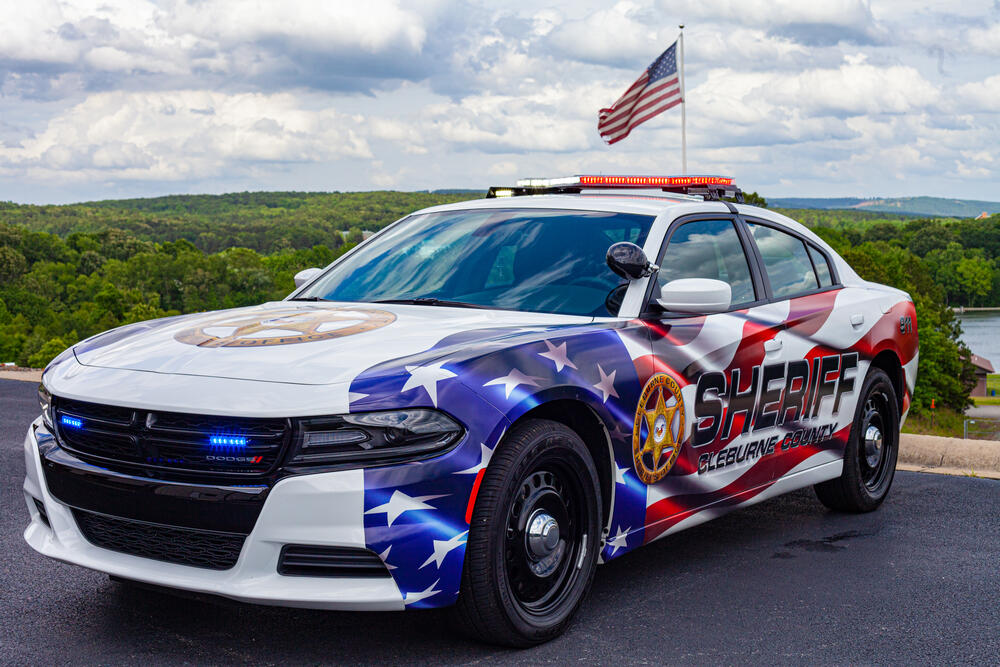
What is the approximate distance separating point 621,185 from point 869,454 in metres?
2.01

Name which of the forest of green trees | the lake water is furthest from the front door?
the lake water

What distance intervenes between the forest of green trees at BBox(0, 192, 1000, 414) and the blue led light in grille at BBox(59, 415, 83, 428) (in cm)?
6805

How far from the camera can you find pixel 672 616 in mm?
4105

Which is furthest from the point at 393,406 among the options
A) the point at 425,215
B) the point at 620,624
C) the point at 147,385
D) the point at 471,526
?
the point at 425,215

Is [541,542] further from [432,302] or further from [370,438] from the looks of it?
[432,302]

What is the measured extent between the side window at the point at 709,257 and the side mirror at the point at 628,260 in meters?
0.21

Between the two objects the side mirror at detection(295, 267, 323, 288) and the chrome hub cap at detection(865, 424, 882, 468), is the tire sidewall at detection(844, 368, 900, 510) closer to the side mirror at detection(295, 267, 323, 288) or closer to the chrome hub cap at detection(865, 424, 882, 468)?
the chrome hub cap at detection(865, 424, 882, 468)

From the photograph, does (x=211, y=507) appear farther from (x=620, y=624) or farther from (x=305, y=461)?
(x=620, y=624)

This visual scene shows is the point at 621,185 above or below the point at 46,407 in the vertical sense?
above

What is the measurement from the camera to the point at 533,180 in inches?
245

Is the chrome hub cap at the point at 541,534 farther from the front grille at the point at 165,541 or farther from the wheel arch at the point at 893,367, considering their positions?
the wheel arch at the point at 893,367

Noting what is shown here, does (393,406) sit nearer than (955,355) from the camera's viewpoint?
Yes

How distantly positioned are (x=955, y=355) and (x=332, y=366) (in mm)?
75146

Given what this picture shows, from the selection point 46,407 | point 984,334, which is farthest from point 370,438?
point 984,334
